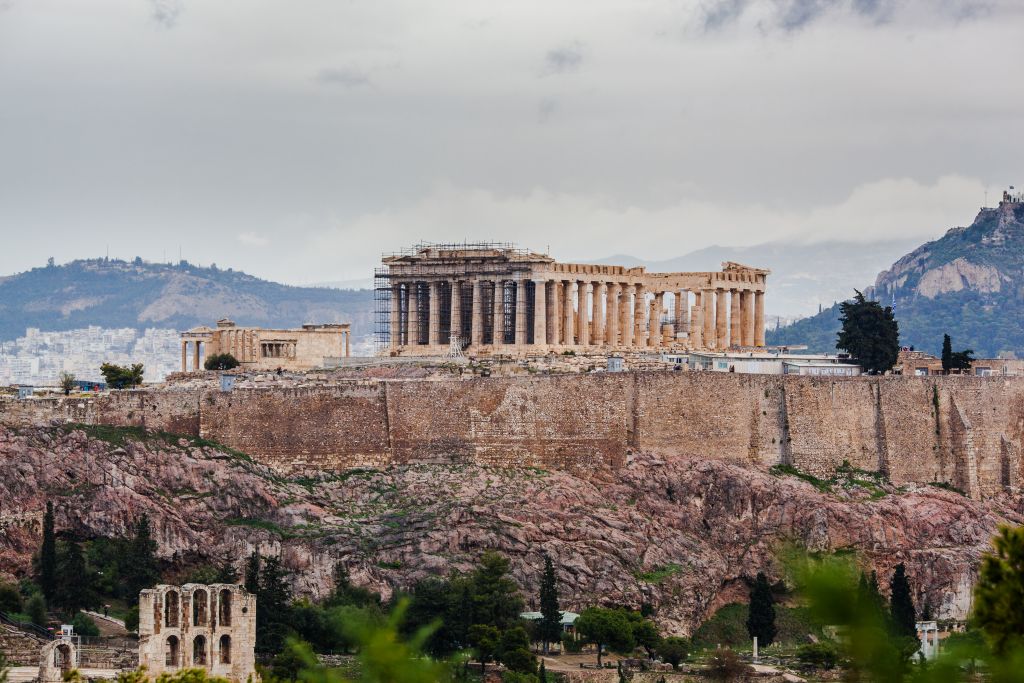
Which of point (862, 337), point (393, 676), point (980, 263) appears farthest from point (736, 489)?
point (980, 263)

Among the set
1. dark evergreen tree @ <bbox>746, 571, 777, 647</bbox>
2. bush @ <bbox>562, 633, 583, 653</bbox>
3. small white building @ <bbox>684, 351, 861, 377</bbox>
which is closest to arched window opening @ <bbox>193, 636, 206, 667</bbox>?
bush @ <bbox>562, 633, 583, 653</bbox>

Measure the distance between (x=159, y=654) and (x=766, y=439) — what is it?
3049 centimetres

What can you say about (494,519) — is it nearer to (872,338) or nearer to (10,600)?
(10,600)

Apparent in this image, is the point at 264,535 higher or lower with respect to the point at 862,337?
lower

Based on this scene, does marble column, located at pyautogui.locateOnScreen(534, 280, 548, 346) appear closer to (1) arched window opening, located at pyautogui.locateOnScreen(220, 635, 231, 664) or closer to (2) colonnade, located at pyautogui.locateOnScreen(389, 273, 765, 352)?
(2) colonnade, located at pyautogui.locateOnScreen(389, 273, 765, 352)

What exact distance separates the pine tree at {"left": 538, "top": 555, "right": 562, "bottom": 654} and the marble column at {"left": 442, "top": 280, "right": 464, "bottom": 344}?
2641cm

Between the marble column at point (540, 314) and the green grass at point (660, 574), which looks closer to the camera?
the green grass at point (660, 574)

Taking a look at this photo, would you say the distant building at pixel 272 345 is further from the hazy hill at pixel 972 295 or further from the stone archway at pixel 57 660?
the hazy hill at pixel 972 295

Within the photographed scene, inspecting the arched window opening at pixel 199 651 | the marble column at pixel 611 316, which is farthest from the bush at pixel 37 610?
the marble column at pixel 611 316

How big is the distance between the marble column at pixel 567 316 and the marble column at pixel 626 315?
9.71ft

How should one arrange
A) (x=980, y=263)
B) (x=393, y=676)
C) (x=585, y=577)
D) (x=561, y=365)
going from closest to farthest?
(x=393, y=676)
(x=585, y=577)
(x=561, y=365)
(x=980, y=263)

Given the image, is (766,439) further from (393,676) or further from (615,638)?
(393,676)

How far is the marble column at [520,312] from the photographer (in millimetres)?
82500

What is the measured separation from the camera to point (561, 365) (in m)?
74.6
